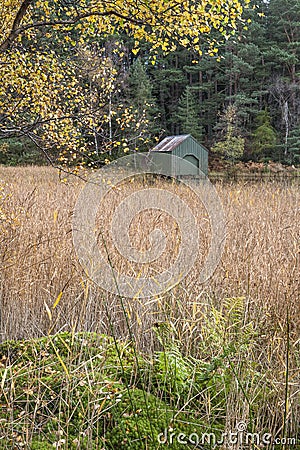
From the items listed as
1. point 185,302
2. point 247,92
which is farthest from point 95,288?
point 247,92

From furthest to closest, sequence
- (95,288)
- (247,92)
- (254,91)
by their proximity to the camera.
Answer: (247,92) < (254,91) < (95,288)

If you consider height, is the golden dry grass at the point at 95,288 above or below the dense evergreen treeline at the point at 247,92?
below

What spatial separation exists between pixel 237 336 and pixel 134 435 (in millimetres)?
817

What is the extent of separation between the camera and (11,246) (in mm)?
3271

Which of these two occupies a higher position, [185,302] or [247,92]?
[247,92]

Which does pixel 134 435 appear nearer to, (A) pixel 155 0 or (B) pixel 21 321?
(B) pixel 21 321

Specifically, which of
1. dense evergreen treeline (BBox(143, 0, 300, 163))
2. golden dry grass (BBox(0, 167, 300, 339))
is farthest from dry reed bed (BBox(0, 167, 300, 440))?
dense evergreen treeline (BBox(143, 0, 300, 163))

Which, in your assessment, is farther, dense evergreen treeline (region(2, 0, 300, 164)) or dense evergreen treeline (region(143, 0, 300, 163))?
dense evergreen treeline (region(143, 0, 300, 163))

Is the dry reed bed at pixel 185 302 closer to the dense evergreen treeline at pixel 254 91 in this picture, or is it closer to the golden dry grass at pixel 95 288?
the golden dry grass at pixel 95 288

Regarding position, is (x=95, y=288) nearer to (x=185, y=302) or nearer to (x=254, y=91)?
(x=185, y=302)

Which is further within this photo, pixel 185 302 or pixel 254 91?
pixel 254 91

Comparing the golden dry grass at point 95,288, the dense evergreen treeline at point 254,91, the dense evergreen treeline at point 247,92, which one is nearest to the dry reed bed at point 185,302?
the golden dry grass at point 95,288

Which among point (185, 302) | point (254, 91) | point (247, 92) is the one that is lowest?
Result: point (185, 302)

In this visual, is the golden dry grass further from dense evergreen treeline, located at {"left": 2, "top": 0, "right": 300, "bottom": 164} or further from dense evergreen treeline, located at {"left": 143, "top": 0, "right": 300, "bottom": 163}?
dense evergreen treeline, located at {"left": 143, "top": 0, "right": 300, "bottom": 163}
